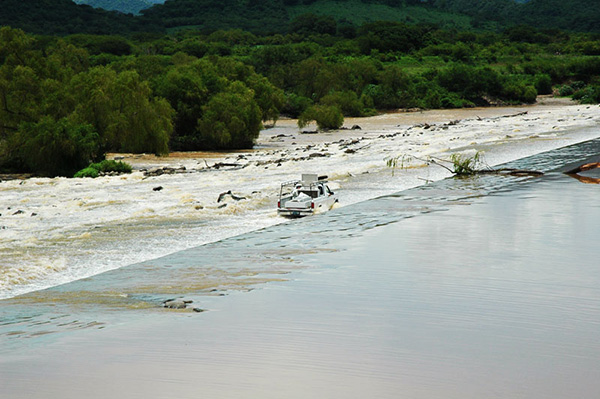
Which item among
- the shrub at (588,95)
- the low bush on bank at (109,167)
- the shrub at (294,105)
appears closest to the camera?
the low bush on bank at (109,167)

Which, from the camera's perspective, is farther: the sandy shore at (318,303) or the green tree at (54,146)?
the green tree at (54,146)

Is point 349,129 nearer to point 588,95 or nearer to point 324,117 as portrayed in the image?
point 324,117

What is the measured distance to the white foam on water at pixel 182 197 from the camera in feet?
56.6

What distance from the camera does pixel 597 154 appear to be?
37469 mm

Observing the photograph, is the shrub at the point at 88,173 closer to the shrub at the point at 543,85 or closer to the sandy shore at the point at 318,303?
the sandy shore at the point at 318,303

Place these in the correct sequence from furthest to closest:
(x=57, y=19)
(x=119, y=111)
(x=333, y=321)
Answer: (x=57, y=19) → (x=119, y=111) → (x=333, y=321)

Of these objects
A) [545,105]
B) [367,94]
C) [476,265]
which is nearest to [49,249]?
[476,265]

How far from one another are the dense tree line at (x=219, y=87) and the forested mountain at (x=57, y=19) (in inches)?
901

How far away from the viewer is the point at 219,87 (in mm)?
49250

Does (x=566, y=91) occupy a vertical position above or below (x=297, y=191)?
above

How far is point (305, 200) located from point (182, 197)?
4.71 meters

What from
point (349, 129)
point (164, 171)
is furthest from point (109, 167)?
point (349, 129)

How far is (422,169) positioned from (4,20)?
12956 centimetres

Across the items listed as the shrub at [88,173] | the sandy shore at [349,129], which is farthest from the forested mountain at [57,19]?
the shrub at [88,173]
